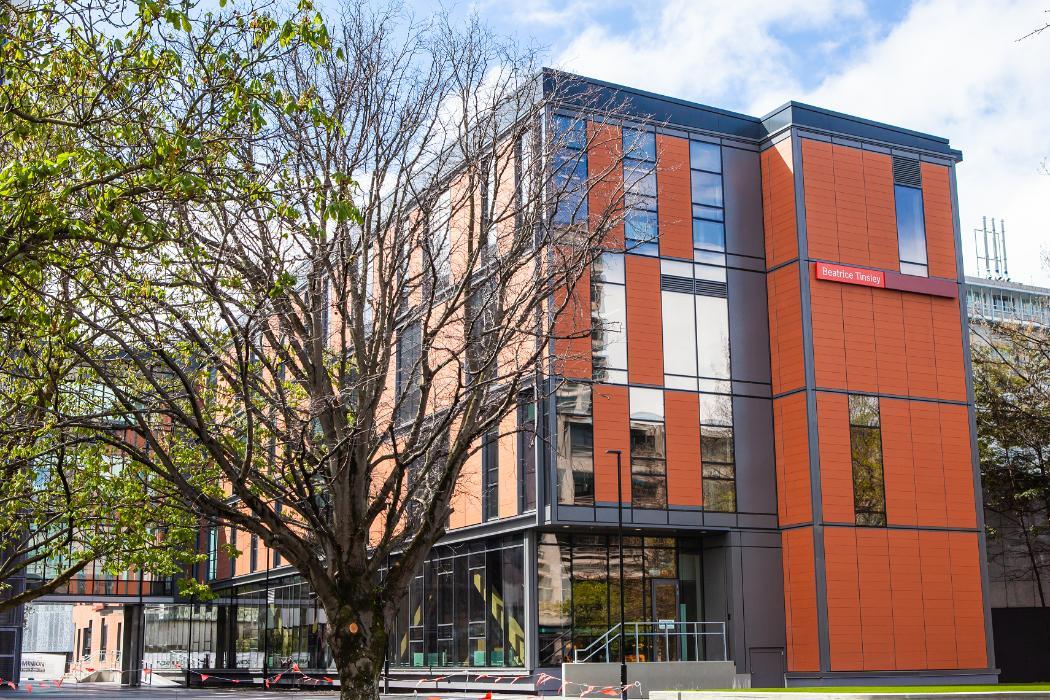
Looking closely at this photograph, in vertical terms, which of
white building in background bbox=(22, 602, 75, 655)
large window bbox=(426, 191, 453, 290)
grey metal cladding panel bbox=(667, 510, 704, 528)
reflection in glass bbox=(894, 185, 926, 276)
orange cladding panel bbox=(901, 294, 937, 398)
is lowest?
white building in background bbox=(22, 602, 75, 655)

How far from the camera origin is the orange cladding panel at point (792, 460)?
3588 cm

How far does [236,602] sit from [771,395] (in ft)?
116

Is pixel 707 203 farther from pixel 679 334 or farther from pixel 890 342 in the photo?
pixel 890 342

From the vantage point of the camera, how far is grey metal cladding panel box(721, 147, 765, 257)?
127 ft

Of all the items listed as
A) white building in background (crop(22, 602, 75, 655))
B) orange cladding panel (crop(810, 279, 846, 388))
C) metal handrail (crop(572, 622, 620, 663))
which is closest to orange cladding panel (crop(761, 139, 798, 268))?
orange cladding panel (crop(810, 279, 846, 388))

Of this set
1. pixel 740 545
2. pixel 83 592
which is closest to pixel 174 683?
pixel 83 592

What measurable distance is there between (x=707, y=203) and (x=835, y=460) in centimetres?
916

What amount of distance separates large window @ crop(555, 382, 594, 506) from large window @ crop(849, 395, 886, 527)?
8.37 metres

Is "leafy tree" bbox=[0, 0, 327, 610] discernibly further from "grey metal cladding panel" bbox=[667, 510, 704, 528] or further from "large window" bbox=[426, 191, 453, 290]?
"grey metal cladding panel" bbox=[667, 510, 704, 528]

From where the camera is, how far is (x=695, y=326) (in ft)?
122

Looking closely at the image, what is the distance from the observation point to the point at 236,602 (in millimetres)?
61812

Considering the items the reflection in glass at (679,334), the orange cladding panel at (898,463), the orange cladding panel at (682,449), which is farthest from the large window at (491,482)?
the orange cladding panel at (898,463)

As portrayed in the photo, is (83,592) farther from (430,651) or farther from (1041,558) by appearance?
(1041,558)

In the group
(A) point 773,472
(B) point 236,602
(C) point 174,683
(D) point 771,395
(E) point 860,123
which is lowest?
(C) point 174,683
